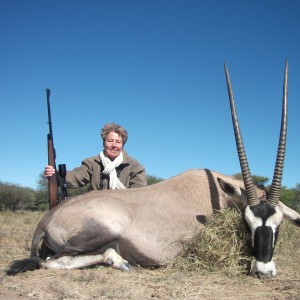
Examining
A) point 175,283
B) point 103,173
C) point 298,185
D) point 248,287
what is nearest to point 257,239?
point 248,287

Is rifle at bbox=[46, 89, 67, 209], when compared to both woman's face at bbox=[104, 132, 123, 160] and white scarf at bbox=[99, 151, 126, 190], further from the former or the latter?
woman's face at bbox=[104, 132, 123, 160]

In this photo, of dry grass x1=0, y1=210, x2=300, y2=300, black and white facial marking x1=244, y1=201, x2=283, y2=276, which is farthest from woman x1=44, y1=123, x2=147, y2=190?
black and white facial marking x1=244, y1=201, x2=283, y2=276

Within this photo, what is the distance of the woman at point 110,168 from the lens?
571 centimetres

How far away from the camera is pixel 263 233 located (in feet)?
11.9

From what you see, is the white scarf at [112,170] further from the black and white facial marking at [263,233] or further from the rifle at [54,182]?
the black and white facial marking at [263,233]

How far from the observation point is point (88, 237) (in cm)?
396

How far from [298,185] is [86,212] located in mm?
22301

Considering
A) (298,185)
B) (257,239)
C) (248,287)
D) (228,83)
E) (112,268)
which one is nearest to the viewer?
(248,287)

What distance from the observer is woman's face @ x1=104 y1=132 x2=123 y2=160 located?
19.2 ft

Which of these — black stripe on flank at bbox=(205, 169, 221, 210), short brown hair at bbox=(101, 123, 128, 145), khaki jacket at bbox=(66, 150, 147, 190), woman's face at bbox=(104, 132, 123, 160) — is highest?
short brown hair at bbox=(101, 123, 128, 145)

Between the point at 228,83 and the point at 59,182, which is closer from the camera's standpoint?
the point at 228,83

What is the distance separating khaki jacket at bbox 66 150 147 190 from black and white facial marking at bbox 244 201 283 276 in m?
2.40

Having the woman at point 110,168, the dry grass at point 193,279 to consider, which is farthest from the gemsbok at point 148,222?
the woman at point 110,168

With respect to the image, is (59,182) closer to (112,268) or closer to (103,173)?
(103,173)
